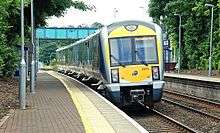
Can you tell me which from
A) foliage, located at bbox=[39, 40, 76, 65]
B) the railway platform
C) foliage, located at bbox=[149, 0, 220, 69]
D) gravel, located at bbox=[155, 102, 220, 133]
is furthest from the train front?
foliage, located at bbox=[39, 40, 76, 65]

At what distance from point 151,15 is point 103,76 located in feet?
A: 191

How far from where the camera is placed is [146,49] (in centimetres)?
2142

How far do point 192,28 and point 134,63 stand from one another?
48157 millimetres

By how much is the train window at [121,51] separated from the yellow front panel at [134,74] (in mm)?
275

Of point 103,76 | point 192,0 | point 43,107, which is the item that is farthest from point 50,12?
point 192,0

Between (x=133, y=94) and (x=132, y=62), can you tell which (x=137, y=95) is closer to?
(x=133, y=94)

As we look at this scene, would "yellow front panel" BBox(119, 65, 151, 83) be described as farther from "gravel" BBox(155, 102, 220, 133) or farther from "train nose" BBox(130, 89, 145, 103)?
"gravel" BBox(155, 102, 220, 133)

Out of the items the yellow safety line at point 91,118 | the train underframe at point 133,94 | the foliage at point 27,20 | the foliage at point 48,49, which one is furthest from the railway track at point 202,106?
the foliage at point 48,49

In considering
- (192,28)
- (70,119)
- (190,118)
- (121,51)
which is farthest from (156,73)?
(192,28)

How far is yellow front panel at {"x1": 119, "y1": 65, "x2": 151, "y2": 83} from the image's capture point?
824 inches

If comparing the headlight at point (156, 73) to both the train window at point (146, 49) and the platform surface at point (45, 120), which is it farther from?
the platform surface at point (45, 120)

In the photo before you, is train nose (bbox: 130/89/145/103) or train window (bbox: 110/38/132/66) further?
train window (bbox: 110/38/132/66)

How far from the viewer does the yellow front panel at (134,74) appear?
68.7 ft

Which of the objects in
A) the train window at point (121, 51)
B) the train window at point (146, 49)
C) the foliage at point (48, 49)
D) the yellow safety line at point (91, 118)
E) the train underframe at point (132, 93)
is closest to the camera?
the yellow safety line at point (91, 118)
